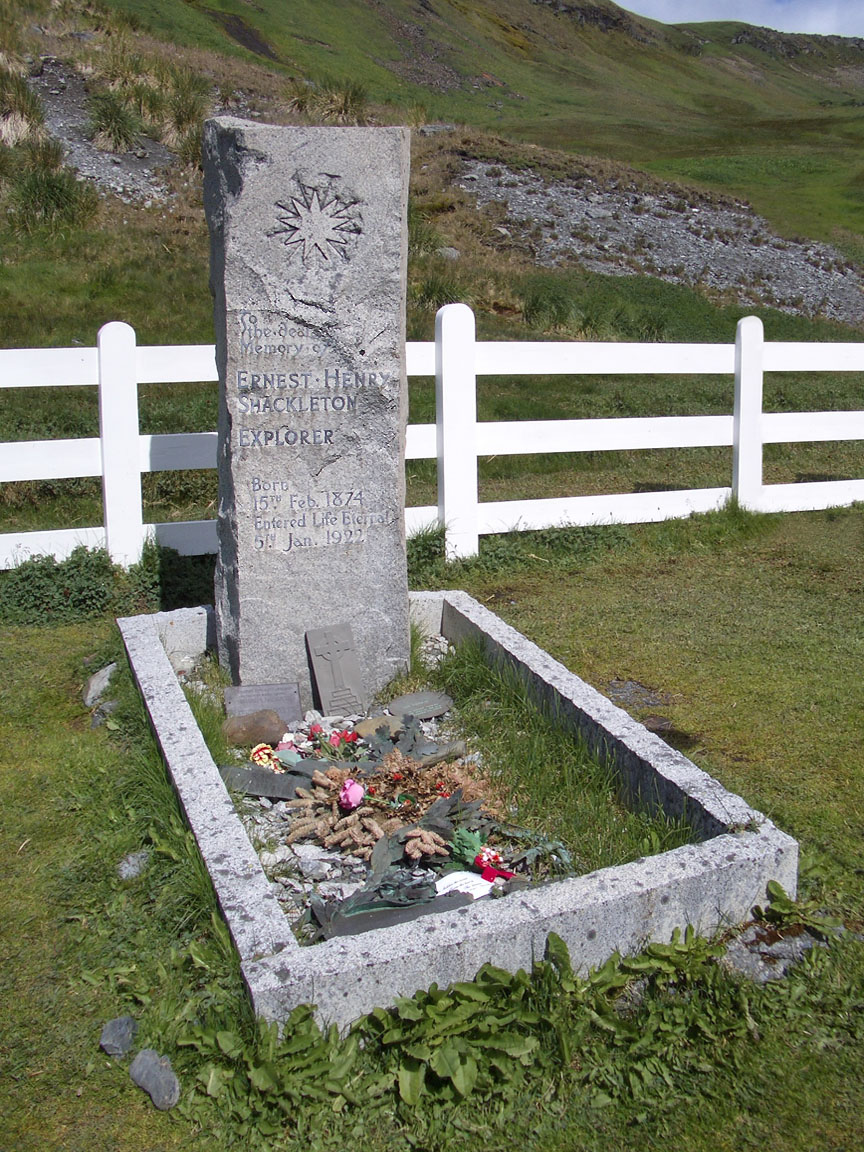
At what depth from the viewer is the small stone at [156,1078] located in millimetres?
2332

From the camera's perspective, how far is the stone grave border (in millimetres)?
2402

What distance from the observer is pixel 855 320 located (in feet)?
69.5

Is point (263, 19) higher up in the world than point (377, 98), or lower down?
higher up

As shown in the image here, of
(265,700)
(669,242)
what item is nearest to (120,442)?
(265,700)

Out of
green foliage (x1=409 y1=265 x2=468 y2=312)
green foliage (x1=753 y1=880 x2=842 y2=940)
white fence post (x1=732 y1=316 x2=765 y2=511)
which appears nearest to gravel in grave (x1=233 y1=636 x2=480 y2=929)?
green foliage (x1=753 y1=880 x2=842 y2=940)

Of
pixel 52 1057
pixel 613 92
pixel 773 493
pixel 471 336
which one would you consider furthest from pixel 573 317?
pixel 613 92

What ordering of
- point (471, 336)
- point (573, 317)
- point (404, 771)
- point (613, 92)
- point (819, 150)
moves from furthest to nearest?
point (613, 92)
point (819, 150)
point (573, 317)
point (471, 336)
point (404, 771)

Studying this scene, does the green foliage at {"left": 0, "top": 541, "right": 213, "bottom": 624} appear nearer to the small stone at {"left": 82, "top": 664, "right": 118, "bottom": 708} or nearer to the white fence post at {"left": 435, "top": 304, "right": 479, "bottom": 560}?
the small stone at {"left": 82, "top": 664, "right": 118, "bottom": 708}

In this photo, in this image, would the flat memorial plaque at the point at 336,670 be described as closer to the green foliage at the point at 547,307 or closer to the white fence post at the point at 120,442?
the white fence post at the point at 120,442

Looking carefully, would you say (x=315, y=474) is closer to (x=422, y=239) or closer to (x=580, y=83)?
(x=422, y=239)

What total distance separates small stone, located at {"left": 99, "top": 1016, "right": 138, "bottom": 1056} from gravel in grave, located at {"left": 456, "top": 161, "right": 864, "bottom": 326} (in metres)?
19.3

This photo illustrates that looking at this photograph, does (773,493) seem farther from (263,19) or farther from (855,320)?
(263,19)

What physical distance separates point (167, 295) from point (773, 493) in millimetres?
8269

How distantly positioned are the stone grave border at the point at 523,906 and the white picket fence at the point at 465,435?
3.18 meters
